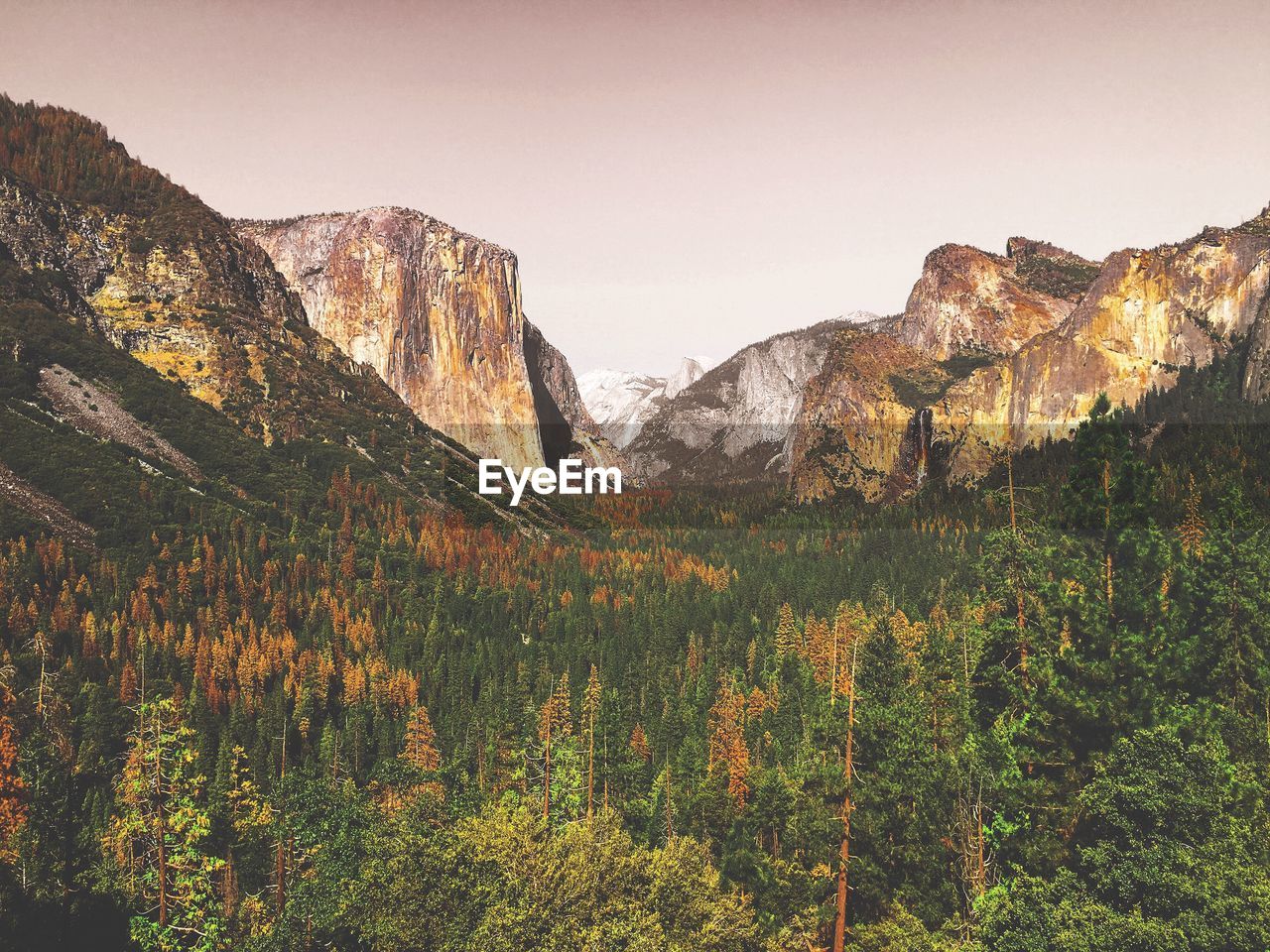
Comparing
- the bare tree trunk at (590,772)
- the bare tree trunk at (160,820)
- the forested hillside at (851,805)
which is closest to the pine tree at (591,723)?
the bare tree trunk at (590,772)

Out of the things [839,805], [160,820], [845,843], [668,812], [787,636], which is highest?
[839,805]

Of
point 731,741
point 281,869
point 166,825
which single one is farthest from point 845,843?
point 731,741

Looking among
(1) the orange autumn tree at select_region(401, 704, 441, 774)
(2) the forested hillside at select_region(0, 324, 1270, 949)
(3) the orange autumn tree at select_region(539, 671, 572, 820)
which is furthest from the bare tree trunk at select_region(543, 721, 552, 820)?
(1) the orange autumn tree at select_region(401, 704, 441, 774)

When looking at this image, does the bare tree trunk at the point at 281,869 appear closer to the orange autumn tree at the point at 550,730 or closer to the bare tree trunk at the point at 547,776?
the bare tree trunk at the point at 547,776

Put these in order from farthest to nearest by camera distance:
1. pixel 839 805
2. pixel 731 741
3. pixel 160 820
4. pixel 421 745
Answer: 1. pixel 731 741
2. pixel 421 745
3. pixel 160 820
4. pixel 839 805

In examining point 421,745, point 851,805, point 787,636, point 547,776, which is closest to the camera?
point 851,805

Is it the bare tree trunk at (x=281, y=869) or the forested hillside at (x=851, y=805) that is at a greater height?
the forested hillside at (x=851, y=805)

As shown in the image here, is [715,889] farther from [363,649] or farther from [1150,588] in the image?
[363,649]

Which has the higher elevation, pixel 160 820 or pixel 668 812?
pixel 160 820

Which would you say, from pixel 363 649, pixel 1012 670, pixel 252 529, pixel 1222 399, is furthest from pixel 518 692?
pixel 1222 399

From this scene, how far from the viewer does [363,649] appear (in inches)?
5635

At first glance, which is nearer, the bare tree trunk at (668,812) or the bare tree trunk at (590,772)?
the bare tree trunk at (668,812)

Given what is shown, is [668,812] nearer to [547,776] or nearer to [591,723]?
[547,776]

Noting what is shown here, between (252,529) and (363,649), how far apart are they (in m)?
55.7
